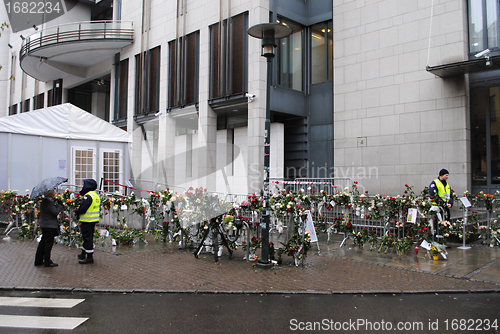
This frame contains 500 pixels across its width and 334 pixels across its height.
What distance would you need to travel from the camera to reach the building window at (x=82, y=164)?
1658cm

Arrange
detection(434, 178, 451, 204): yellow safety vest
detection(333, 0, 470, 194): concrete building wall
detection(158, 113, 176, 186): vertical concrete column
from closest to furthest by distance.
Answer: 1. detection(434, 178, 451, 204): yellow safety vest
2. detection(333, 0, 470, 194): concrete building wall
3. detection(158, 113, 176, 186): vertical concrete column

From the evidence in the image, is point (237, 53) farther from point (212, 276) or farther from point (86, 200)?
point (212, 276)

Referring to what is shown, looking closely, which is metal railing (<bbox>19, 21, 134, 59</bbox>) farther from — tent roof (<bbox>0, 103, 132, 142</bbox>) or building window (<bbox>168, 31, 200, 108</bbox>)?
tent roof (<bbox>0, 103, 132, 142</bbox>)

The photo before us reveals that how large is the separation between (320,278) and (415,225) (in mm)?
3380

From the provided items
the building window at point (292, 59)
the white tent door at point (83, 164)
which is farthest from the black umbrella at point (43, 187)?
the building window at point (292, 59)

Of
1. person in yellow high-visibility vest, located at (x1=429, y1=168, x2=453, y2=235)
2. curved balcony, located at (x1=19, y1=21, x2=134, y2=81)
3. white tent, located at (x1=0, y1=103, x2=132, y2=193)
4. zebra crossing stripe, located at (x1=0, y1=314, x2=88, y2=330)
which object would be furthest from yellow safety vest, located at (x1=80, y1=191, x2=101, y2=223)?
curved balcony, located at (x1=19, y1=21, x2=134, y2=81)

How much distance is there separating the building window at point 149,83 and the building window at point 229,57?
4.91 meters

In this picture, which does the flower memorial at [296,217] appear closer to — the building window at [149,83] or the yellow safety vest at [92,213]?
the yellow safety vest at [92,213]

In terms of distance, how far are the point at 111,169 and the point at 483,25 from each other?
639 inches

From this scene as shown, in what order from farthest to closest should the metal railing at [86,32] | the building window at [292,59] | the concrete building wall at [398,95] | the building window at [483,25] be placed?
the metal railing at [86,32] → the building window at [292,59] → the concrete building wall at [398,95] → the building window at [483,25]

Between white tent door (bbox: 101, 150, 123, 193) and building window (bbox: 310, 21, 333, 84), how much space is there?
33.6 ft

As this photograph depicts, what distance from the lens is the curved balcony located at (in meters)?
24.4

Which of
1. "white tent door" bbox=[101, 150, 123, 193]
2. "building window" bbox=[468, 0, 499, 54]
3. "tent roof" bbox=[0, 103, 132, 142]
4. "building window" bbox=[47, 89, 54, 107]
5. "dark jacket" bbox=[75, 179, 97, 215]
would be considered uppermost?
"building window" bbox=[47, 89, 54, 107]

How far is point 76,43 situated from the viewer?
24531 millimetres
